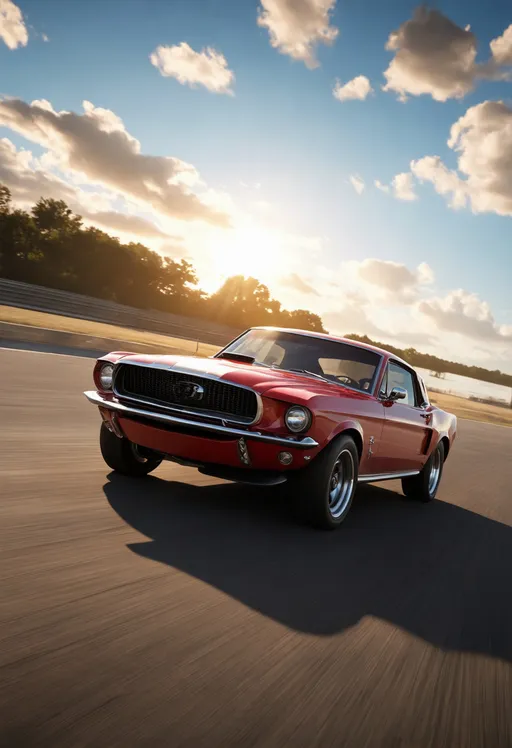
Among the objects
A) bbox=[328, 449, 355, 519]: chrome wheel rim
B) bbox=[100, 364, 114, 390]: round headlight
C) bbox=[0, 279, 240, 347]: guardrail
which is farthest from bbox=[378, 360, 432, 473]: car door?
bbox=[0, 279, 240, 347]: guardrail

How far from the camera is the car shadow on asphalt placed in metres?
3.46

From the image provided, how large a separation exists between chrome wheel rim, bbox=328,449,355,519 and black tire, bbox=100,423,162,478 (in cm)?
144

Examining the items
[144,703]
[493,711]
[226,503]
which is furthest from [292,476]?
[144,703]

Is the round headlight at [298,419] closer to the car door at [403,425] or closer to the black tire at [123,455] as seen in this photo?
the black tire at [123,455]

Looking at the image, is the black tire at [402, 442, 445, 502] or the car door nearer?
the car door

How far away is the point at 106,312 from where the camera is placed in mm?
60562

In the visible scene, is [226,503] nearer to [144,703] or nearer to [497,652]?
[497,652]

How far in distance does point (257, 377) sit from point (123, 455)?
1.43 meters

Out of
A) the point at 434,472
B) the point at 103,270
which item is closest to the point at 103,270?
the point at 103,270

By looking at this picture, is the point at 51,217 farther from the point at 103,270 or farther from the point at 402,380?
the point at 402,380

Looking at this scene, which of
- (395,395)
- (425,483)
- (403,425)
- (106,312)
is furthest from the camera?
(106,312)

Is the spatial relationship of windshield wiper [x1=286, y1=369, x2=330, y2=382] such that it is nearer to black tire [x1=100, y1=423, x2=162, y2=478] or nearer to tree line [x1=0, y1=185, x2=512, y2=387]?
black tire [x1=100, y1=423, x2=162, y2=478]

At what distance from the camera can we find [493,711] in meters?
2.67

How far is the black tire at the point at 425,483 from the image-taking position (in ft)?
24.7
